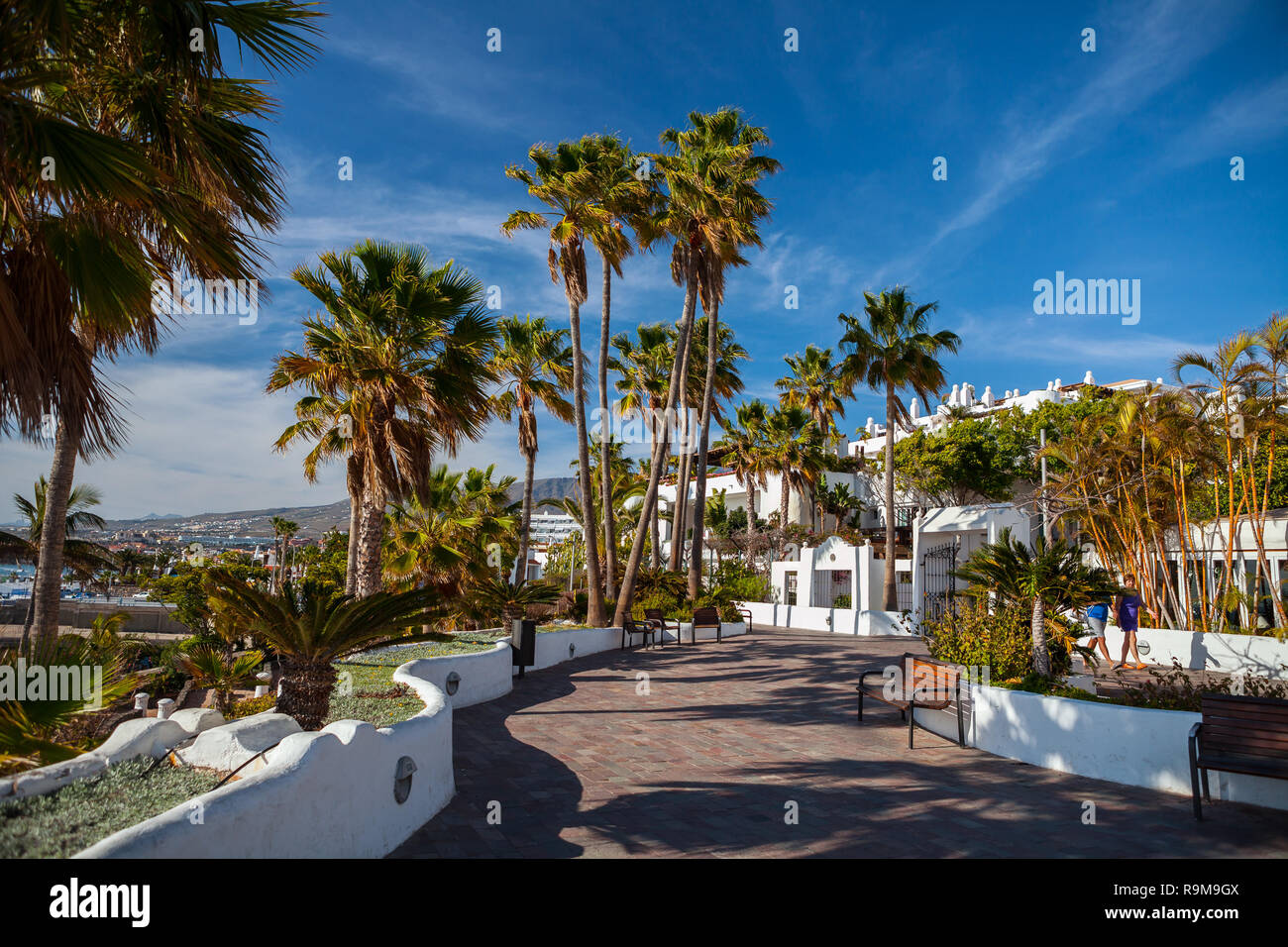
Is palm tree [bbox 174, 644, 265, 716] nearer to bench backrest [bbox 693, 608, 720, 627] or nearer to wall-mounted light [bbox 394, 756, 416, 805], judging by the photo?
wall-mounted light [bbox 394, 756, 416, 805]

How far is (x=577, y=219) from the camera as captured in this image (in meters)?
19.9

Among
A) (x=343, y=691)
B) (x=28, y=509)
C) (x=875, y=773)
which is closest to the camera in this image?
(x=875, y=773)

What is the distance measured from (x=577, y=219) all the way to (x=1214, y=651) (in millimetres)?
16745

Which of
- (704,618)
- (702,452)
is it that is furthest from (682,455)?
(704,618)

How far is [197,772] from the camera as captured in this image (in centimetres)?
512

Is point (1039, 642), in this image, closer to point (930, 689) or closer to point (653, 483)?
point (930, 689)

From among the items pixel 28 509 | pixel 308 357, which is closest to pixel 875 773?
pixel 308 357

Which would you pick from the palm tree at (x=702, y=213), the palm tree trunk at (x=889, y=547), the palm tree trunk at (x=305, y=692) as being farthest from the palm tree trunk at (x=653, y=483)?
the palm tree trunk at (x=305, y=692)

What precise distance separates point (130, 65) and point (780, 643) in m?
17.5

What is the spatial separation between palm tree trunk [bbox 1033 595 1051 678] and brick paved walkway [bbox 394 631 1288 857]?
1.40 metres

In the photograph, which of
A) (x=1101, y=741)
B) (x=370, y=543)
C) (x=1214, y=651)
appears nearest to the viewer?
(x=1101, y=741)

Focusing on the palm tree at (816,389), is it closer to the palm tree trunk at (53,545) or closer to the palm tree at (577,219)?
the palm tree at (577,219)
